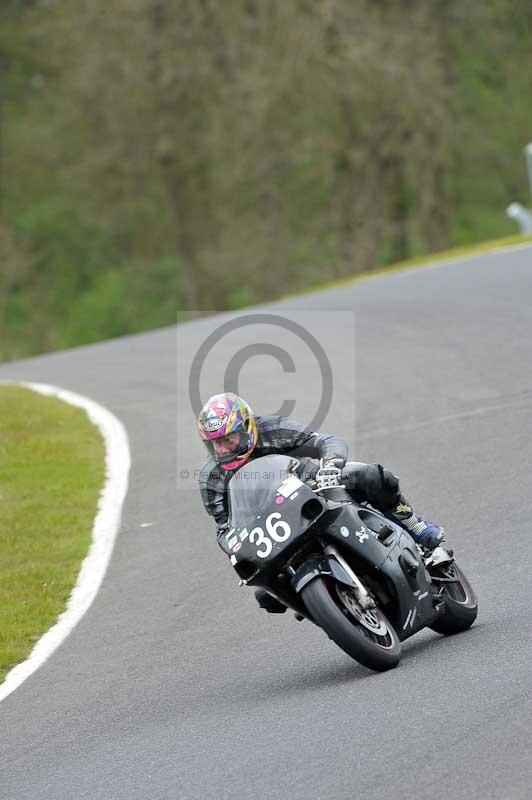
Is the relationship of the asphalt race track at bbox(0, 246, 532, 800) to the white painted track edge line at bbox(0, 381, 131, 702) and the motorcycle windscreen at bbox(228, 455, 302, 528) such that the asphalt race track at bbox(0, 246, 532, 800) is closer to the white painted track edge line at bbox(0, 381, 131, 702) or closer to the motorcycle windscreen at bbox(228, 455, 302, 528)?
the white painted track edge line at bbox(0, 381, 131, 702)

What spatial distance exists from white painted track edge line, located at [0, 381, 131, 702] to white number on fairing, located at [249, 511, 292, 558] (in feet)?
6.64

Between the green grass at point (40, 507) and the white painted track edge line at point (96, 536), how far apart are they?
0.25 ft

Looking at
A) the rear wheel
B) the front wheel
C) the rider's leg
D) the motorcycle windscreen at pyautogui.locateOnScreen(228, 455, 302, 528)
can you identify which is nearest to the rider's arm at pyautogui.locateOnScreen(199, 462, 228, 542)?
the motorcycle windscreen at pyautogui.locateOnScreen(228, 455, 302, 528)

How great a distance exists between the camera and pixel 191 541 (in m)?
10.3

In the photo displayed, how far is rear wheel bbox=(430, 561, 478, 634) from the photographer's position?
7230 mm

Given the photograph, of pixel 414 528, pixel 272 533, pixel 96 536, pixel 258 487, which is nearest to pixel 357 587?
pixel 272 533

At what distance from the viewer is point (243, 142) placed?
38625mm

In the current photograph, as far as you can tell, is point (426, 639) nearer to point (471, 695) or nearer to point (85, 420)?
point (471, 695)

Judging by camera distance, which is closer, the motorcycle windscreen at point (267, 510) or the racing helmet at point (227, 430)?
the motorcycle windscreen at point (267, 510)

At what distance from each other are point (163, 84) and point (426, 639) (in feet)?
111

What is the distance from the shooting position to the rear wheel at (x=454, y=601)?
7230mm

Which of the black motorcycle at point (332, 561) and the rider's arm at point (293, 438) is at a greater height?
the rider's arm at point (293, 438)

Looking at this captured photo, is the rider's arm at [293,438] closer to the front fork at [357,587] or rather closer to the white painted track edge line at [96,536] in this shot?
the front fork at [357,587]

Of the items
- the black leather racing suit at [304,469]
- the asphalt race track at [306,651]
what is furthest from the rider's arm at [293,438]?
the asphalt race track at [306,651]
